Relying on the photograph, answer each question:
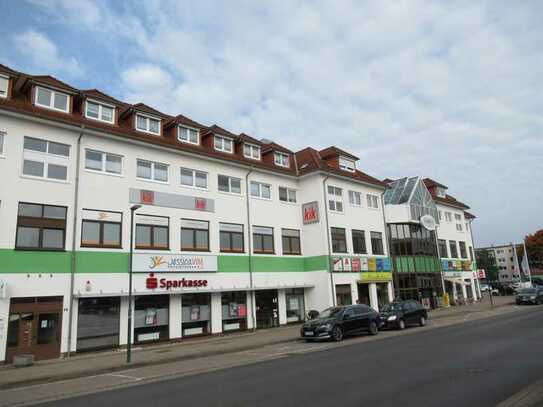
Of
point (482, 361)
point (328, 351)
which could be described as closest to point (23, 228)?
point (328, 351)

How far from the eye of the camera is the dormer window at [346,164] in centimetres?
3306

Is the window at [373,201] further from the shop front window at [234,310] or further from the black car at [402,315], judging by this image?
the shop front window at [234,310]

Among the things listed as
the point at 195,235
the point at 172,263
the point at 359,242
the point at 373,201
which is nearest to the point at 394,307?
the point at 359,242

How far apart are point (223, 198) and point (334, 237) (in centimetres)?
861

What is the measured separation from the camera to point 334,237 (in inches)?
1152

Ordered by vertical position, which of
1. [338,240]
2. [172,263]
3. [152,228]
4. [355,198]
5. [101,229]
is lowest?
[172,263]

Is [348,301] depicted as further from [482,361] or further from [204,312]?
[482,361]

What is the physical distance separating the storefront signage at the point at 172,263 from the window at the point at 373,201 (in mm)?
15068

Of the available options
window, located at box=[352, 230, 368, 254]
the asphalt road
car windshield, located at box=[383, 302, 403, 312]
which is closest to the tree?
window, located at box=[352, 230, 368, 254]

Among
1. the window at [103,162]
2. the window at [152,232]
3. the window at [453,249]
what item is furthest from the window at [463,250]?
the window at [103,162]

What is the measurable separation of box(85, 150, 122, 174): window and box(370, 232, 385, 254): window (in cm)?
1972

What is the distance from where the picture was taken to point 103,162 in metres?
20.6

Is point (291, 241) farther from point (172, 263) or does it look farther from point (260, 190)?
point (172, 263)

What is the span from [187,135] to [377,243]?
668 inches
